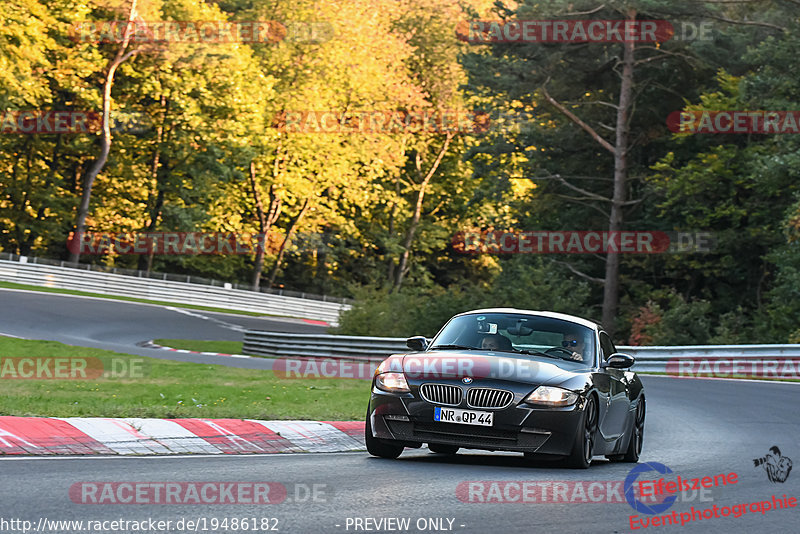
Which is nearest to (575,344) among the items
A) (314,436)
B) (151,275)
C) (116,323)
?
(314,436)

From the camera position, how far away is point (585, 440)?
33.6 feet

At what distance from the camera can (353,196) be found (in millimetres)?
68438

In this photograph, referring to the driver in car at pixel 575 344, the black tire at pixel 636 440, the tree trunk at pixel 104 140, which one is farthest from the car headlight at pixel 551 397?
the tree trunk at pixel 104 140

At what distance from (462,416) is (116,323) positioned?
33.6m

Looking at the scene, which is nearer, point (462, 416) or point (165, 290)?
point (462, 416)

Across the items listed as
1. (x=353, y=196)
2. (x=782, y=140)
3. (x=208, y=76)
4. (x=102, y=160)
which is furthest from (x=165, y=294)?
(x=782, y=140)

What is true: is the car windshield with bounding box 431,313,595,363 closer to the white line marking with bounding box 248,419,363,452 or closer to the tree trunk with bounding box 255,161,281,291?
the white line marking with bounding box 248,419,363,452

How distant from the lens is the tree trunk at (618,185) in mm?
40250

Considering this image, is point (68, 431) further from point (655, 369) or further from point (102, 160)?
point (102, 160)

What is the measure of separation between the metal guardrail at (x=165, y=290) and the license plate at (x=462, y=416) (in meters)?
42.8

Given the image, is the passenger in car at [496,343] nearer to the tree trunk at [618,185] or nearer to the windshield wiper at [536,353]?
the windshield wiper at [536,353]

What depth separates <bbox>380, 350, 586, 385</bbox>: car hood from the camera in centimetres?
1008

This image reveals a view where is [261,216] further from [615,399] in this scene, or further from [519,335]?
[615,399]

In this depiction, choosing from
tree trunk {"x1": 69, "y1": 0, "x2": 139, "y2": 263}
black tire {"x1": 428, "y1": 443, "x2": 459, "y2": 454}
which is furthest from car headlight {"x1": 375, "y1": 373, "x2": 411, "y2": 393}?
tree trunk {"x1": 69, "y1": 0, "x2": 139, "y2": 263}
